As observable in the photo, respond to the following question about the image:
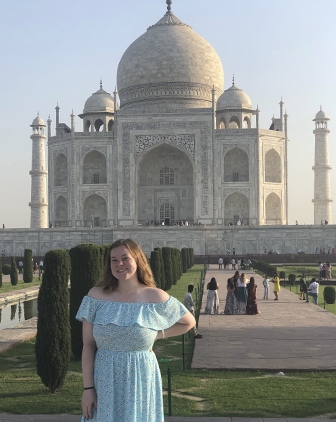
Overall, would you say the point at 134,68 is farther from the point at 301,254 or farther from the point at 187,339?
the point at 187,339

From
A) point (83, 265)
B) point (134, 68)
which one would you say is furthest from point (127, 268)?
point (134, 68)

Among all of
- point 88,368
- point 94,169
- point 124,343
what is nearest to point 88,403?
point 88,368

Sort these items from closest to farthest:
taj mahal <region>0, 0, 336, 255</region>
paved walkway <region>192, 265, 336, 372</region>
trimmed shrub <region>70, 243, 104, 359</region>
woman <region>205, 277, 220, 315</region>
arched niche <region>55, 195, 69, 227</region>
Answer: paved walkway <region>192, 265, 336, 372</region> → trimmed shrub <region>70, 243, 104, 359</region> → woman <region>205, 277, 220, 315</region> → taj mahal <region>0, 0, 336, 255</region> → arched niche <region>55, 195, 69, 227</region>

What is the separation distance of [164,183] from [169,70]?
6029 mm

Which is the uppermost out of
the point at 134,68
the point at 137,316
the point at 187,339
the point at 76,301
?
the point at 134,68

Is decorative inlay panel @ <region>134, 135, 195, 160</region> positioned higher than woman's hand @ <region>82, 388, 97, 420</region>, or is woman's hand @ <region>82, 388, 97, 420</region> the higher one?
decorative inlay panel @ <region>134, 135, 195, 160</region>

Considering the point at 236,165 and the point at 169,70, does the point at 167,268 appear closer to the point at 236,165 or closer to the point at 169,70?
the point at 236,165

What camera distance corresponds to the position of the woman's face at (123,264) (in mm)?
2502

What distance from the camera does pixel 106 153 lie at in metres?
29.8

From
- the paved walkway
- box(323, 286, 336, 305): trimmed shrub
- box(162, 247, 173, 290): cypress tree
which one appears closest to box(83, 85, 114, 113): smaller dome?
box(162, 247, 173, 290): cypress tree

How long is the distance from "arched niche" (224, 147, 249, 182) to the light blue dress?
28.1 meters

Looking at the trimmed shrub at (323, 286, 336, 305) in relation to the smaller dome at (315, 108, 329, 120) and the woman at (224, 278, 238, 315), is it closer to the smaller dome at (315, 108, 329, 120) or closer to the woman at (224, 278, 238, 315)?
the woman at (224, 278, 238, 315)

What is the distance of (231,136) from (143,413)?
27.5 m

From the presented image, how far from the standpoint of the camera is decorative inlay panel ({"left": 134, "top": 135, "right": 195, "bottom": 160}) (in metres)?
29.3
